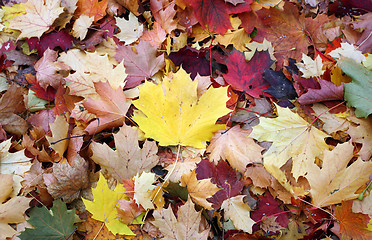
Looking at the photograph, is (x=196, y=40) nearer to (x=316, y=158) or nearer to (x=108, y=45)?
(x=108, y=45)

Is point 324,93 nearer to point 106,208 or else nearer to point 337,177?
point 337,177

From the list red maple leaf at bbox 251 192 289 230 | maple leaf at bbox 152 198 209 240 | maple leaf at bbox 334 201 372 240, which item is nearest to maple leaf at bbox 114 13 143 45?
maple leaf at bbox 152 198 209 240

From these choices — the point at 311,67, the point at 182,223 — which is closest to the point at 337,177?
the point at 311,67

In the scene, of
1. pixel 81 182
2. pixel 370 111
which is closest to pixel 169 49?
pixel 81 182

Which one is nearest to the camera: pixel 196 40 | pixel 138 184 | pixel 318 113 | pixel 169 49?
pixel 138 184

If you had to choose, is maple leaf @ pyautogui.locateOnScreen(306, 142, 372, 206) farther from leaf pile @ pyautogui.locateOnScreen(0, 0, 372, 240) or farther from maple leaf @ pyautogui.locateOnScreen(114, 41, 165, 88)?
maple leaf @ pyautogui.locateOnScreen(114, 41, 165, 88)

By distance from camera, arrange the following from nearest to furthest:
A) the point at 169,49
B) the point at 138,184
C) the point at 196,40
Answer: the point at 138,184 < the point at 169,49 < the point at 196,40

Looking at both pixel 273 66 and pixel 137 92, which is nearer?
pixel 137 92
